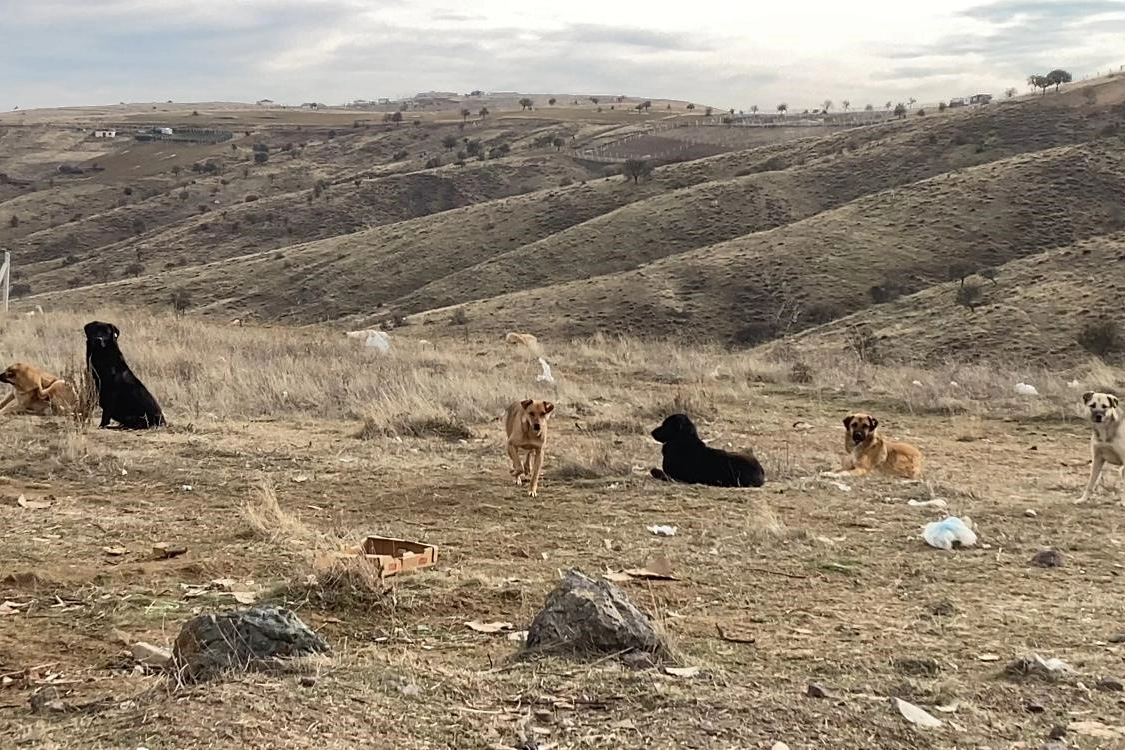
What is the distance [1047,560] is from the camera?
269 inches

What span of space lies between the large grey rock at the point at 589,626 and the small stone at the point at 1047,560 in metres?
3.40

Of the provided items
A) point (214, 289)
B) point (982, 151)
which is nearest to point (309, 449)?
point (214, 289)

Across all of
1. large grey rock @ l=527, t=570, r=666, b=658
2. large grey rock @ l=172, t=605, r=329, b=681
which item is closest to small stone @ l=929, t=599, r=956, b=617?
large grey rock @ l=527, t=570, r=666, b=658

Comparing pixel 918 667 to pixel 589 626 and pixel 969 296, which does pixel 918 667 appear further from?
pixel 969 296

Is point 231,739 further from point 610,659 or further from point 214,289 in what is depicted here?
point 214,289

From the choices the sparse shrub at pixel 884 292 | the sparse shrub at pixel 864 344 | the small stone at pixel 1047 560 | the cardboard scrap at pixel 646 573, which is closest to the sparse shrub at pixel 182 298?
the sparse shrub at pixel 864 344

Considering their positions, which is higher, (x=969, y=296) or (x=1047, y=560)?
(x=1047, y=560)

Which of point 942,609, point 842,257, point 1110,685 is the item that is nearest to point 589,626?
point 1110,685

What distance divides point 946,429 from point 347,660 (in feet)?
40.1

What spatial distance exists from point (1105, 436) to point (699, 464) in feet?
12.5

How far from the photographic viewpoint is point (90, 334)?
12070 millimetres

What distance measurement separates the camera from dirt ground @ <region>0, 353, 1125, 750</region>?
371 centimetres

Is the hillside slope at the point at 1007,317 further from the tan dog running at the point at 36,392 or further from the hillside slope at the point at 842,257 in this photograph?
the tan dog running at the point at 36,392

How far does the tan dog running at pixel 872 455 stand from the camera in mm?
10562
